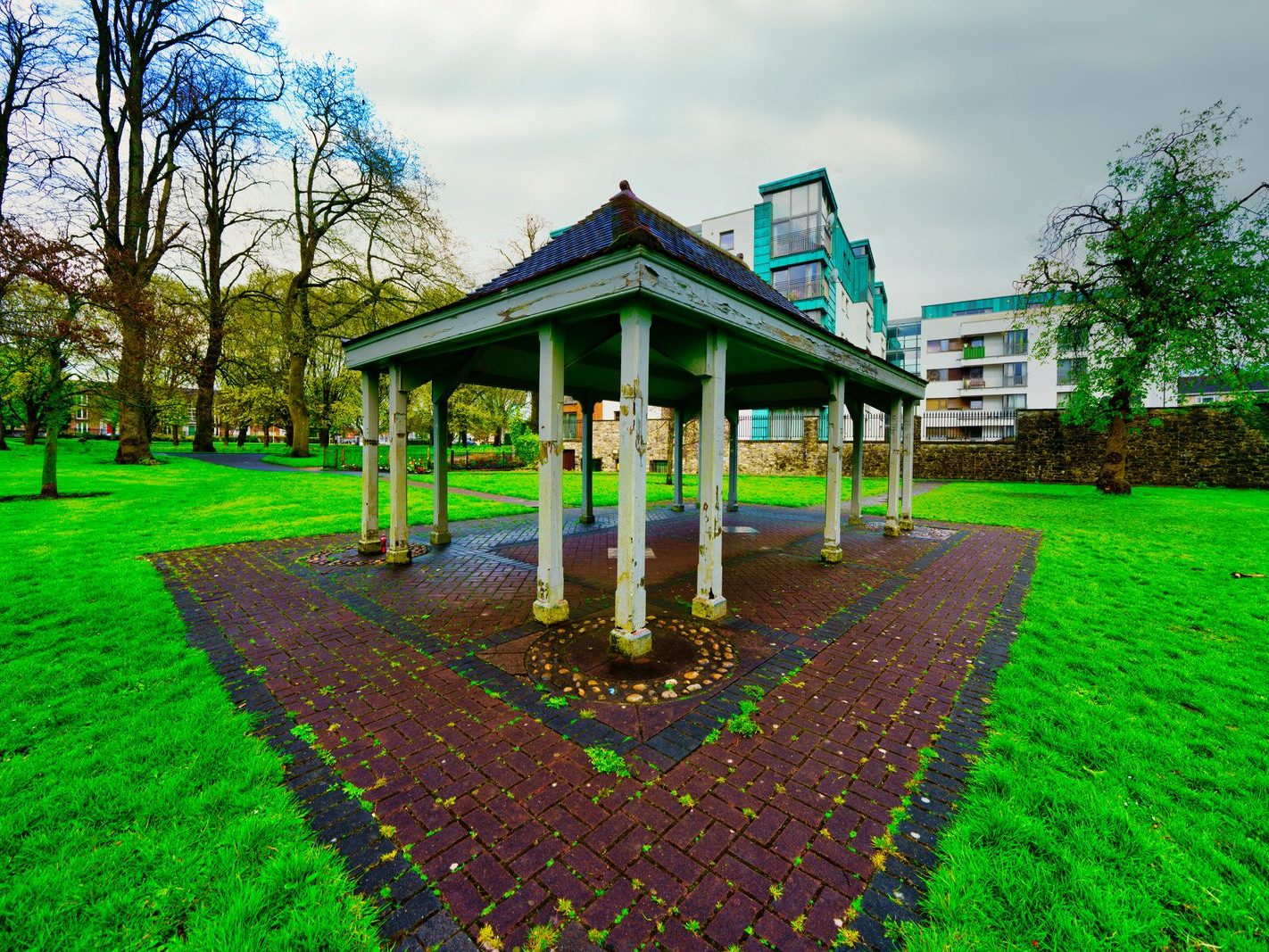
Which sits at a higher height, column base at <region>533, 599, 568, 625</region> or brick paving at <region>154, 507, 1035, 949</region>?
column base at <region>533, 599, 568, 625</region>

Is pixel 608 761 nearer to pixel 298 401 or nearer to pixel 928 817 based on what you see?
pixel 928 817

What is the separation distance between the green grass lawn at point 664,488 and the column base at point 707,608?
9.09m

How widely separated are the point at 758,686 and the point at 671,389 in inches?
313

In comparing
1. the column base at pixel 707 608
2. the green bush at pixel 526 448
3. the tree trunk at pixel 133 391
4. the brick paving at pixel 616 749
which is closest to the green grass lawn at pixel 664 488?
the green bush at pixel 526 448

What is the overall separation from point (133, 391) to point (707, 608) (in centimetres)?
1683

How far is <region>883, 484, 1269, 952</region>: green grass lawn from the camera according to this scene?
5.69 ft

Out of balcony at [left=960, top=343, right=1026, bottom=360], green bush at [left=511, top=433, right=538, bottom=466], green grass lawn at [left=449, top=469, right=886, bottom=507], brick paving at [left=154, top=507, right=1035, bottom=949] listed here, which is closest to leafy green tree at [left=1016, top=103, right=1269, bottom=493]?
green grass lawn at [left=449, top=469, right=886, bottom=507]

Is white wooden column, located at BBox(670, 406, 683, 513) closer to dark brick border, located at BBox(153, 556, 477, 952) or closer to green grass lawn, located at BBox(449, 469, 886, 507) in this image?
green grass lawn, located at BBox(449, 469, 886, 507)

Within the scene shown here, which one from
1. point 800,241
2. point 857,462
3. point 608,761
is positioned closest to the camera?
point 608,761

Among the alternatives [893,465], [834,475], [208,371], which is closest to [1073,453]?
[893,465]

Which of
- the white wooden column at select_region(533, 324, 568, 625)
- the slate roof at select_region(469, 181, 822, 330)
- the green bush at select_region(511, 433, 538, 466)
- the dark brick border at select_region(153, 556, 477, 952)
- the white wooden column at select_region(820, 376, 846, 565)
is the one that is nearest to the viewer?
the dark brick border at select_region(153, 556, 477, 952)

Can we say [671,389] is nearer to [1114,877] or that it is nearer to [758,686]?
[758,686]

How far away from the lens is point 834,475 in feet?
22.5

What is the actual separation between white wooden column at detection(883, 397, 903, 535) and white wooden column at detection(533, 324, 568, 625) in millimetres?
7237
